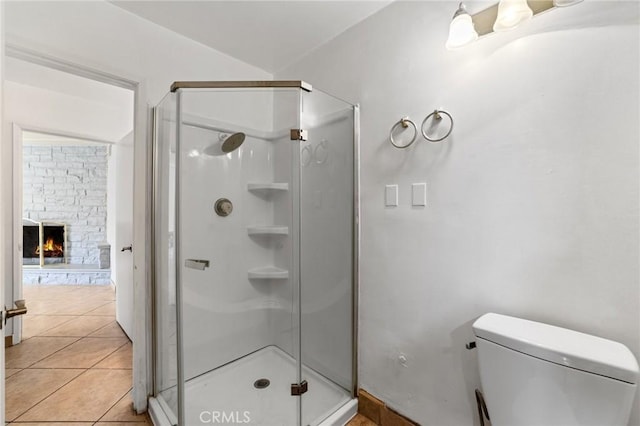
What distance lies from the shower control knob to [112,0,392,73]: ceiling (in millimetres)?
1107

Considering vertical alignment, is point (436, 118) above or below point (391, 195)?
above

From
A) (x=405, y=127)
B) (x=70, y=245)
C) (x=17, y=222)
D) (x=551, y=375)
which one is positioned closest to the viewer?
(x=551, y=375)

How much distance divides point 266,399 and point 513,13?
223 cm

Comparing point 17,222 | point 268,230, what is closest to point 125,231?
point 17,222

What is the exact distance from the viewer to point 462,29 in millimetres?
1149

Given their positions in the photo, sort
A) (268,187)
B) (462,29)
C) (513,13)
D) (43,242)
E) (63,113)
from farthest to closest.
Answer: (43,242) < (63,113) < (268,187) < (462,29) < (513,13)

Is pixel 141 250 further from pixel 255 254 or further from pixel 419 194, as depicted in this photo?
pixel 419 194

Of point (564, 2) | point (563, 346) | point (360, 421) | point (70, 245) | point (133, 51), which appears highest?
point (133, 51)

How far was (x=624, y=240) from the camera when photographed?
3.05ft

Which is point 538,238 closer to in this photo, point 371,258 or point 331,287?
point 371,258

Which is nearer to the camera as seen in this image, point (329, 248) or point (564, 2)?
point (564, 2)

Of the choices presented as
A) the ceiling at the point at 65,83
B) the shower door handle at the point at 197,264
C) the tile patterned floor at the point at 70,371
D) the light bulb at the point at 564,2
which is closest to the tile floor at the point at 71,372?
the tile patterned floor at the point at 70,371

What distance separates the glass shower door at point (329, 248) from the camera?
1.67m

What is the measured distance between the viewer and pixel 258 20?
66.6 inches
